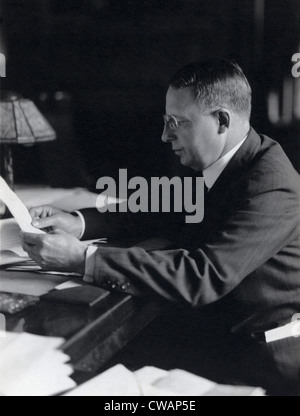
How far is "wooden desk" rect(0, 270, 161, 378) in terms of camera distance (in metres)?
0.96

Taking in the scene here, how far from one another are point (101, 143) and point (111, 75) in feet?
2.14

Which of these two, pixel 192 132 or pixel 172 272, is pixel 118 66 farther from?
pixel 172 272

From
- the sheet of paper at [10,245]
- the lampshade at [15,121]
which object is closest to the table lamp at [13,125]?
the lampshade at [15,121]

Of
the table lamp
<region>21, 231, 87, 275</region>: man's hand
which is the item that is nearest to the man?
<region>21, 231, 87, 275</region>: man's hand

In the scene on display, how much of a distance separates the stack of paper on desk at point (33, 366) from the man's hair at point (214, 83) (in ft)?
2.67

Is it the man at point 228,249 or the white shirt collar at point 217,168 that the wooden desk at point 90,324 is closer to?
the man at point 228,249

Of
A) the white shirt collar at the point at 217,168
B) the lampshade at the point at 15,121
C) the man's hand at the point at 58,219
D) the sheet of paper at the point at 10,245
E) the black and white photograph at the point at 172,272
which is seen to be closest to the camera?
the black and white photograph at the point at 172,272

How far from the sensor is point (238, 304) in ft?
4.64

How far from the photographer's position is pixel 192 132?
4.97 ft

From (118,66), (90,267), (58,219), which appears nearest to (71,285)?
(90,267)

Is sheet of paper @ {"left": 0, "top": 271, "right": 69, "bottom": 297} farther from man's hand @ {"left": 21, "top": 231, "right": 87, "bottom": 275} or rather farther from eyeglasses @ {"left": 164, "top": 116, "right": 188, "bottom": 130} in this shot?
eyeglasses @ {"left": 164, "top": 116, "right": 188, "bottom": 130}

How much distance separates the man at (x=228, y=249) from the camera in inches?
48.3

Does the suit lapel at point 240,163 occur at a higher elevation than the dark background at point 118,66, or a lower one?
lower
